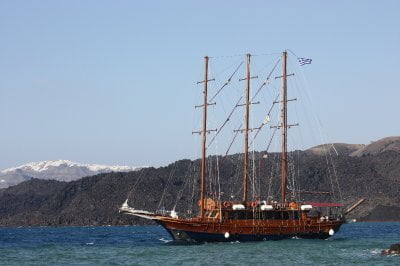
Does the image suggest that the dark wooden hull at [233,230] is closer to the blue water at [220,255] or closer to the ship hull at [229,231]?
the ship hull at [229,231]

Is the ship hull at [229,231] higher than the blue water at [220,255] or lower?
higher

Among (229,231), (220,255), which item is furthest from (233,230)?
(220,255)

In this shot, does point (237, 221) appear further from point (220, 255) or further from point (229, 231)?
point (220, 255)

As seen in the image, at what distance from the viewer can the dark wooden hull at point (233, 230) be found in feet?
304

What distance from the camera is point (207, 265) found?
227ft

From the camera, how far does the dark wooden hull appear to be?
92.7 m

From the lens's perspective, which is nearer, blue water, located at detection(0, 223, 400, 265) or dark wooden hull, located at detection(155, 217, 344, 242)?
blue water, located at detection(0, 223, 400, 265)

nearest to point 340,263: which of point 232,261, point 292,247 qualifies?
point 232,261

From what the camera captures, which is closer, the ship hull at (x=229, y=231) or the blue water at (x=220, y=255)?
the blue water at (x=220, y=255)

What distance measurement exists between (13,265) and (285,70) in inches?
1768

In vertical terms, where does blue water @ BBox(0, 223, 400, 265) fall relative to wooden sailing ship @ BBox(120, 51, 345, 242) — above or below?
below

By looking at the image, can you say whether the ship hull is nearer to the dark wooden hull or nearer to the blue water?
the dark wooden hull

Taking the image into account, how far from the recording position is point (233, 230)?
93.5 meters

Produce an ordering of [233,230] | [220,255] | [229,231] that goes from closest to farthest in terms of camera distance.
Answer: [220,255] < [229,231] < [233,230]
